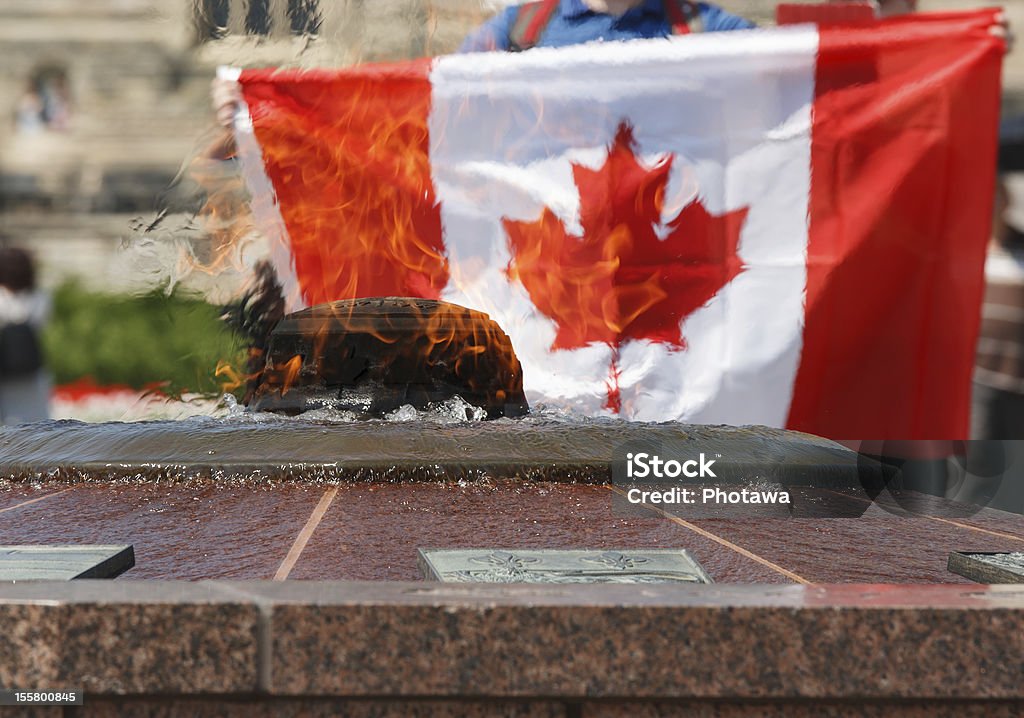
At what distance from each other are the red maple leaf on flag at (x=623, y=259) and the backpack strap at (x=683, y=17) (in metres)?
0.31

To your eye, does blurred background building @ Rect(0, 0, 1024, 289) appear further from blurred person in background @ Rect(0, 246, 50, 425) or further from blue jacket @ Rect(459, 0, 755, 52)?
blurred person in background @ Rect(0, 246, 50, 425)

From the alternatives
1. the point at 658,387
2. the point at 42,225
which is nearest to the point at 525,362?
the point at 658,387

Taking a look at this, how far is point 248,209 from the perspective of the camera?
2645 millimetres

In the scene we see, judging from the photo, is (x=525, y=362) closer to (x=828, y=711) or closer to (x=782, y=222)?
(x=782, y=222)

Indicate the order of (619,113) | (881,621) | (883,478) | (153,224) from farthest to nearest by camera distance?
(153,224) → (619,113) → (883,478) → (881,621)

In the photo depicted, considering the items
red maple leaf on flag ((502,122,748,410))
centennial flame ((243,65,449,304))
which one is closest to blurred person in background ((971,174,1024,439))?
red maple leaf on flag ((502,122,748,410))

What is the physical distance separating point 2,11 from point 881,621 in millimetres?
16159

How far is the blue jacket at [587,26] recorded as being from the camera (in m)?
2.32

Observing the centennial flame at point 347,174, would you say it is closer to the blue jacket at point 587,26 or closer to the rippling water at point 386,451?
the blue jacket at point 587,26

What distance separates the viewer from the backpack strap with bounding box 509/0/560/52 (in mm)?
2365

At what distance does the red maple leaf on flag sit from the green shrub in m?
2.70

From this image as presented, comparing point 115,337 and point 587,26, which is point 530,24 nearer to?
point 587,26

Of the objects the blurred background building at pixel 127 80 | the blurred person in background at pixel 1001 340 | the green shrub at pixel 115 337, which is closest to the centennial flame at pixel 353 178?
the blurred background building at pixel 127 80
